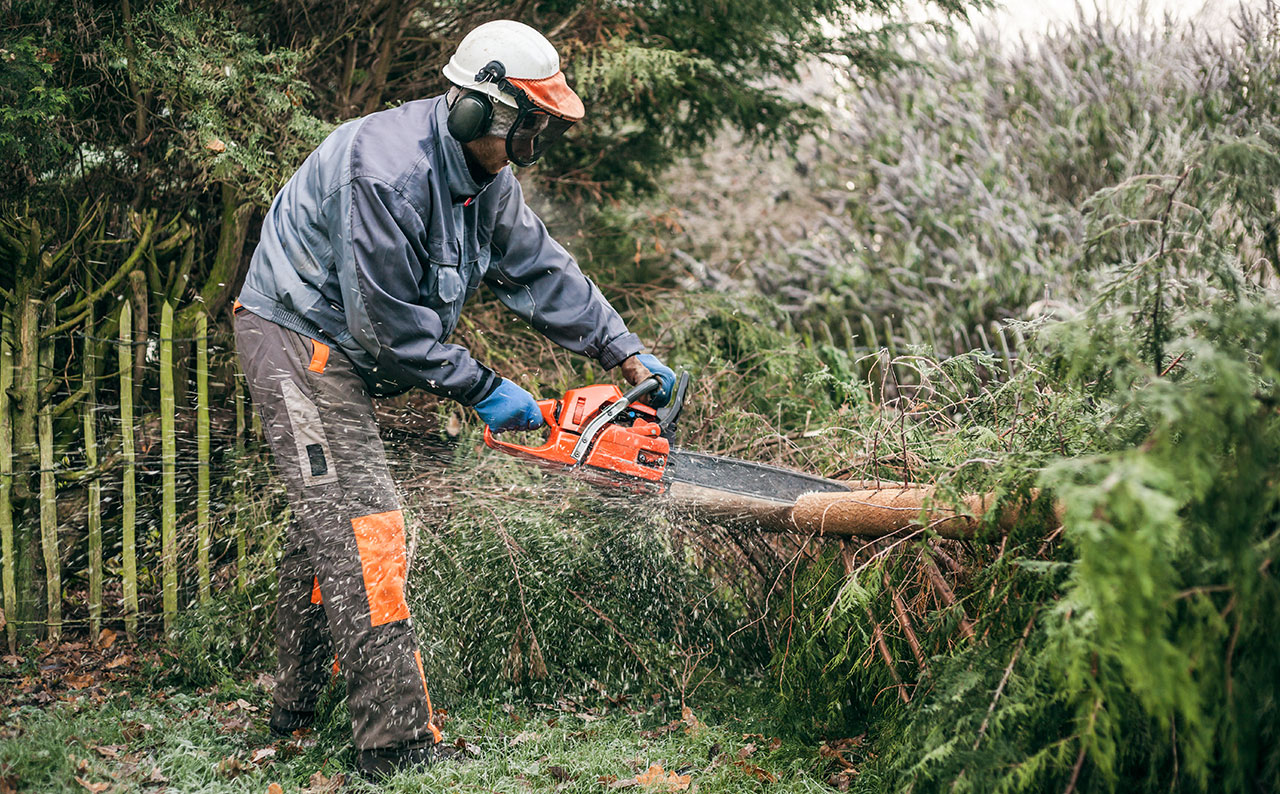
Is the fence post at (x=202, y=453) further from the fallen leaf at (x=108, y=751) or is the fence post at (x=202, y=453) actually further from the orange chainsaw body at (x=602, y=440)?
the orange chainsaw body at (x=602, y=440)

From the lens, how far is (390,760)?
267 cm

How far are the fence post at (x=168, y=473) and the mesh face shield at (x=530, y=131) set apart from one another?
1794mm

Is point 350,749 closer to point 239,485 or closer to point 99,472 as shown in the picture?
point 239,485

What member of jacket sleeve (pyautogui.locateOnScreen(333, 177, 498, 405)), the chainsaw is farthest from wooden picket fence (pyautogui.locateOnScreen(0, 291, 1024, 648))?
jacket sleeve (pyautogui.locateOnScreen(333, 177, 498, 405))

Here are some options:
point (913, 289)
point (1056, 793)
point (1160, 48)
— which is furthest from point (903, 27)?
point (1056, 793)

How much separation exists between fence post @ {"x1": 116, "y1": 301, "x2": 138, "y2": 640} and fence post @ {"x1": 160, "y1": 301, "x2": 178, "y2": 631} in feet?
0.37

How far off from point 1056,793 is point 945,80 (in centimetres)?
765

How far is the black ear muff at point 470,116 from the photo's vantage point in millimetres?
2691

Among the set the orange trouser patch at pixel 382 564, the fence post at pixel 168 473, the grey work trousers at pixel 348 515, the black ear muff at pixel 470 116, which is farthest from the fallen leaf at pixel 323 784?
the black ear muff at pixel 470 116

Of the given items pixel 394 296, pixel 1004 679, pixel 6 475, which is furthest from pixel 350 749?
pixel 1004 679

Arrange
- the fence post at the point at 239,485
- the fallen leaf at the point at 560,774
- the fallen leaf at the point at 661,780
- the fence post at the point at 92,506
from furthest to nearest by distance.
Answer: the fence post at the point at 239,485, the fence post at the point at 92,506, the fallen leaf at the point at 560,774, the fallen leaf at the point at 661,780

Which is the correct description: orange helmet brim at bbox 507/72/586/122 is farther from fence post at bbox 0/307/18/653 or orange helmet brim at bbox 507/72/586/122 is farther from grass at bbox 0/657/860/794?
fence post at bbox 0/307/18/653

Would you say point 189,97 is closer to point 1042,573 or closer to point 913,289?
point 1042,573

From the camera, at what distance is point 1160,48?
23.6 ft
